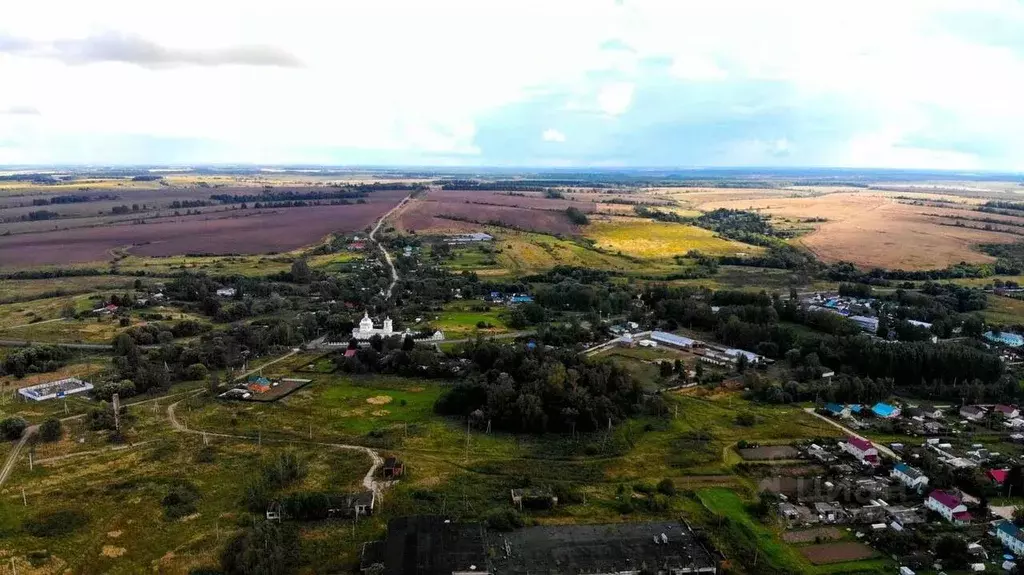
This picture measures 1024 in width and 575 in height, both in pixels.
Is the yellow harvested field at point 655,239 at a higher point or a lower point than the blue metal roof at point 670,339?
higher

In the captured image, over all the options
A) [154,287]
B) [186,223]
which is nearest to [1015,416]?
[154,287]

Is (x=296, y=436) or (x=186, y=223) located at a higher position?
(x=186, y=223)

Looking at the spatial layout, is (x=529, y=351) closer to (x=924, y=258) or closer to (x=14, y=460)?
(x=14, y=460)

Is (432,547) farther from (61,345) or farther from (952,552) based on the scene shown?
(61,345)

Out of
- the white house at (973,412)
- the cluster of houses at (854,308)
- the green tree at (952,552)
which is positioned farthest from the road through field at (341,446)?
the cluster of houses at (854,308)

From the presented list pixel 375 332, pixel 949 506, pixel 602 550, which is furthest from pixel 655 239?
pixel 602 550

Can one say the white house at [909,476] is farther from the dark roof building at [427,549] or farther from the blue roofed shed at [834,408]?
the dark roof building at [427,549]
